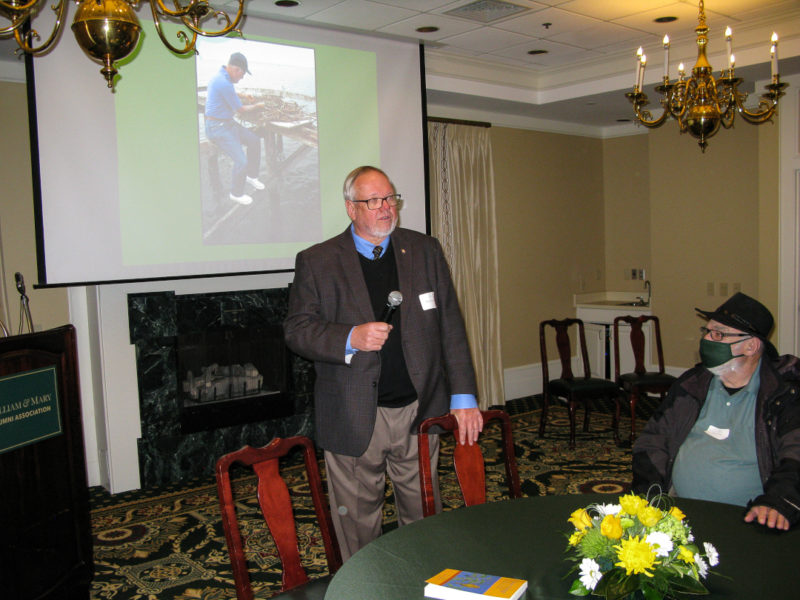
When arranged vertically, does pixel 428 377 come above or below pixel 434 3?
below

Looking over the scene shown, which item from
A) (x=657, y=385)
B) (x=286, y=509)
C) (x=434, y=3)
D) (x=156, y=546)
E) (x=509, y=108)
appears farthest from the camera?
(x=509, y=108)

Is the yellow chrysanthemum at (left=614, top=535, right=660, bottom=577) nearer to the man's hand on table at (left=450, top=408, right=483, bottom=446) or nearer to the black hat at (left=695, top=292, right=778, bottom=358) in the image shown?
the man's hand on table at (left=450, top=408, right=483, bottom=446)

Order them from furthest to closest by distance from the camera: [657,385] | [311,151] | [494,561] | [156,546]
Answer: [657,385] < [311,151] < [156,546] < [494,561]

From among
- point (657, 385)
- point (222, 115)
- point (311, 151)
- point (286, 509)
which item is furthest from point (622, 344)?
point (286, 509)

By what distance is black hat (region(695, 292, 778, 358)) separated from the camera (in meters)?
2.49

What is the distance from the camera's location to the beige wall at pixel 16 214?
15.4 ft

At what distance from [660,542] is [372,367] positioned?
1.28 m

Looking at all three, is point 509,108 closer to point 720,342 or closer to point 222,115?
point 222,115

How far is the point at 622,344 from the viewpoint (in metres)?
7.48

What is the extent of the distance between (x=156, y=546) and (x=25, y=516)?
126 cm

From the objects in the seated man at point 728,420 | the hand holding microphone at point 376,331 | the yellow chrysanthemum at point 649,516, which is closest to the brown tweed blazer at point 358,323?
the hand holding microphone at point 376,331

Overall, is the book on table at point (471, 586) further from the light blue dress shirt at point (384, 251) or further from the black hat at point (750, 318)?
the black hat at point (750, 318)

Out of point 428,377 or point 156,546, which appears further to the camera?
point 156,546

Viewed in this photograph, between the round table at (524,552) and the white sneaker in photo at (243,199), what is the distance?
3173mm
